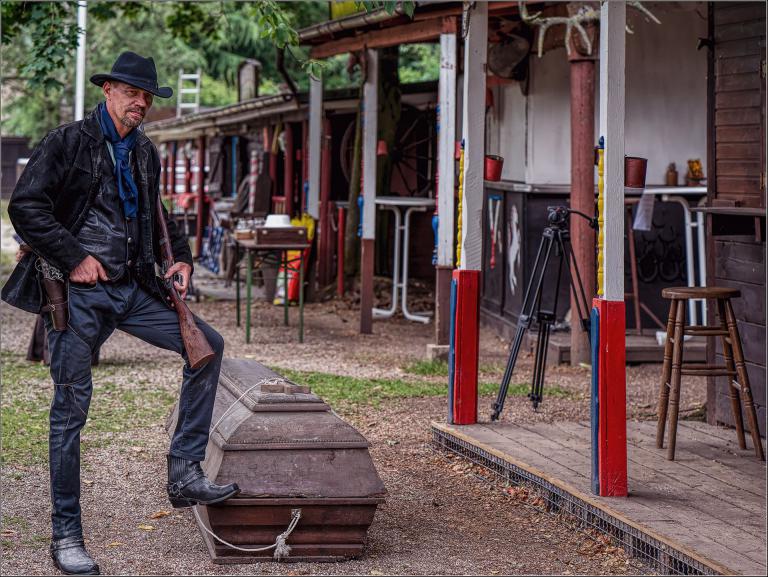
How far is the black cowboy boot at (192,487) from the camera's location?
4.86 meters

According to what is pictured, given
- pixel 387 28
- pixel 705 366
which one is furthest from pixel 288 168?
pixel 705 366

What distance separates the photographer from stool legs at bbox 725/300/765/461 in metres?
6.59

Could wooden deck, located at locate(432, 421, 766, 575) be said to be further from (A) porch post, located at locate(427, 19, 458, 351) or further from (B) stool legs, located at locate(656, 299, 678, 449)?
(A) porch post, located at locate(427, 19, 458, 351)

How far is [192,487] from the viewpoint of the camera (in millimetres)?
4914

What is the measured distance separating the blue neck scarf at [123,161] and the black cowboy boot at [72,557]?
1.35 meters

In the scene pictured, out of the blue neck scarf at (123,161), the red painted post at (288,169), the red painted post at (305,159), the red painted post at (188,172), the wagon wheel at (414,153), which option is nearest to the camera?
the blue neck scarf at (123,161)

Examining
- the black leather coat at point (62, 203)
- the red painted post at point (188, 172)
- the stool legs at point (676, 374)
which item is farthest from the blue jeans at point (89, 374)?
the red painted post at point (188, 172)

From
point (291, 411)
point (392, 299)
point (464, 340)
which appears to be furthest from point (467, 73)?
point (392, 299)

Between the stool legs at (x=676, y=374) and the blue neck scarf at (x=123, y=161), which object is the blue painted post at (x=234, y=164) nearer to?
the stool legs at (x=676, y=374)

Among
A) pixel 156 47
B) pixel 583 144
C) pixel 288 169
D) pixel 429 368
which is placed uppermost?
pixel 156 47

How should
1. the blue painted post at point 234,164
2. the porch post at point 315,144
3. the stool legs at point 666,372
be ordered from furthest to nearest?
1. the blue painted post at point 234,164
2. the porch post at point 315,144
3. the stool legs at point 666,372

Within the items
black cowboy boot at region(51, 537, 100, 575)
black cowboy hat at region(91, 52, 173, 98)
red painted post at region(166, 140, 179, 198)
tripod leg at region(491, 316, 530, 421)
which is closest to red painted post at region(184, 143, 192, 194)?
red painted post at region(166, 140, 179, 198)

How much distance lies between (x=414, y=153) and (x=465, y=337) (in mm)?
9724

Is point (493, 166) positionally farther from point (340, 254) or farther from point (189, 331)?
point (340, 254)
